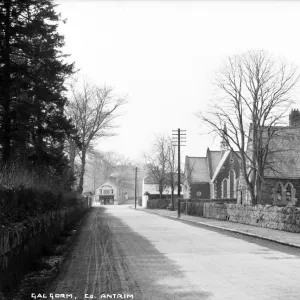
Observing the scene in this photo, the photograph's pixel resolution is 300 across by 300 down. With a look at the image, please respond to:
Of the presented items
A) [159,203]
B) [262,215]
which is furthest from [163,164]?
[262,215]

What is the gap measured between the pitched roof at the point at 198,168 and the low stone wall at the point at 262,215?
46.5 m

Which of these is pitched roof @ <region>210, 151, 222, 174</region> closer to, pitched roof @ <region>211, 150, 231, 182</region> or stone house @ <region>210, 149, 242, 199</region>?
pitched roof @ <region>211, 150, 231, 182</region>

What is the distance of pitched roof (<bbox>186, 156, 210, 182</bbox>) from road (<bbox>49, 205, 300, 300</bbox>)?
224ft

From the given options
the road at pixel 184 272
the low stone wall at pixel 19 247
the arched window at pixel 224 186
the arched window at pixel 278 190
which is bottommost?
the road at pixel 184 272

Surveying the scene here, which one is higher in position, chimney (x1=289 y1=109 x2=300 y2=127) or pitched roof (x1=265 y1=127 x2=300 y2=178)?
chimney (x1=289 y1=109 x2=300 y2=127)

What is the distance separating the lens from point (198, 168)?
8756cm

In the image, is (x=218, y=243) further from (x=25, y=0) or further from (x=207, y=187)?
(x=207, y=187)

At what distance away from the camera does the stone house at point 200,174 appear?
84.6 m

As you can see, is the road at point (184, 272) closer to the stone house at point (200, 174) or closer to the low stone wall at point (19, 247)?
the low stone wall at point (19, 247)

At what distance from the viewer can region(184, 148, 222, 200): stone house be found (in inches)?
3332

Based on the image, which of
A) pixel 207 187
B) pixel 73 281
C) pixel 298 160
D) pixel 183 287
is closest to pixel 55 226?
pixel 73 281

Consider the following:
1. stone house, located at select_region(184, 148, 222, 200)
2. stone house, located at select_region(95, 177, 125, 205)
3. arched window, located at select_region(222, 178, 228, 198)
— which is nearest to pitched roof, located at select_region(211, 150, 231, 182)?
arched window, located at select_region(222, 178, 228, 198)

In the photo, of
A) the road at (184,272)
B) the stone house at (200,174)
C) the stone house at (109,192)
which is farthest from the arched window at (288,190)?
the stone house at (109,192)

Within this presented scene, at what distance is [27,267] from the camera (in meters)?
10.4
